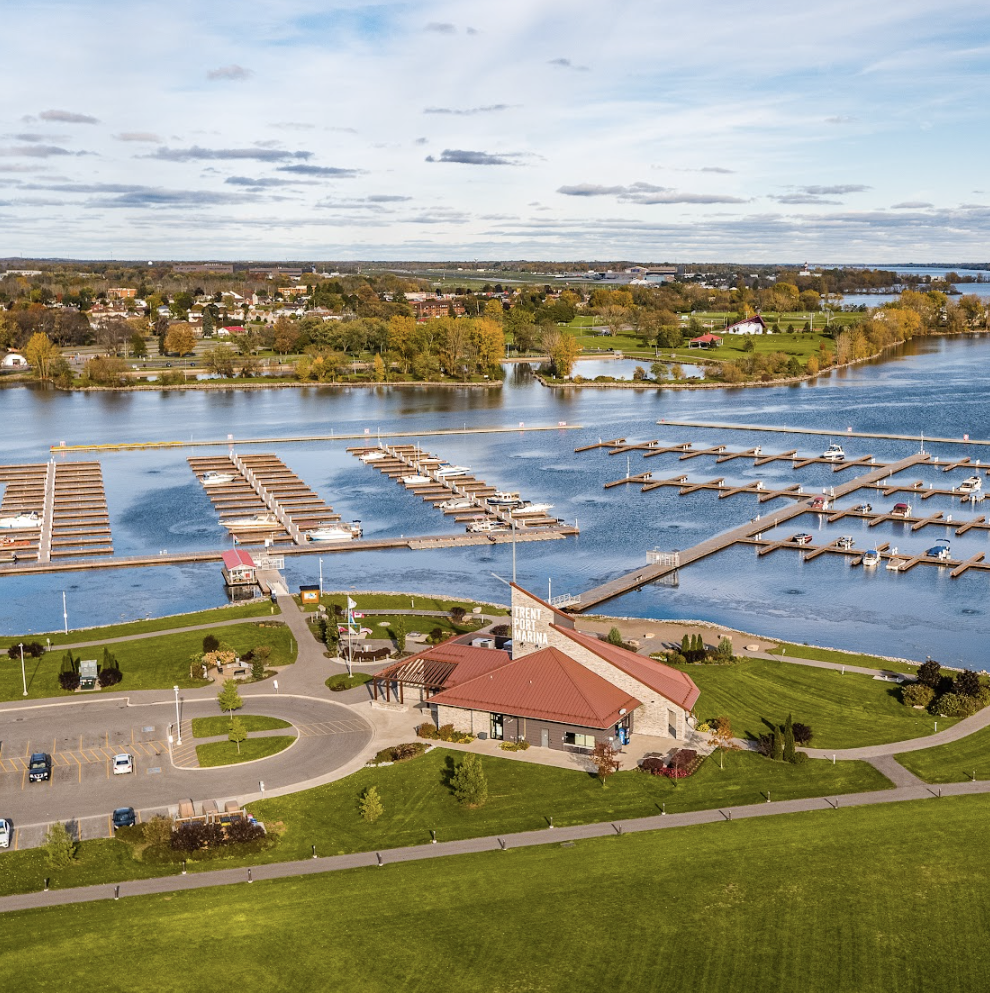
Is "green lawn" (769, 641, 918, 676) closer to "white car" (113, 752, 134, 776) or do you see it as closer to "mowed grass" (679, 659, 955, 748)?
"mowed grass" (679, 659, 955, 748)

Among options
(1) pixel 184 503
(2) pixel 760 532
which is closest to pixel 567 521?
(2) pixel 760 532

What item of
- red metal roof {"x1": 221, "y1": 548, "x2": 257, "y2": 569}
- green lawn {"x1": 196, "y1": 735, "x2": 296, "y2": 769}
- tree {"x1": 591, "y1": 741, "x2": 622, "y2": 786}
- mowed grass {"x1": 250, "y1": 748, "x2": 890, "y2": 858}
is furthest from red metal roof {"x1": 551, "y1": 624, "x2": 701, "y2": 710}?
red metal roof {"x1": 221, "y1": 548, "x2": 257, "y2": 569}

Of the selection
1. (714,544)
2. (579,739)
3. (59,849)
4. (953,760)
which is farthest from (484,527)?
(59,849)

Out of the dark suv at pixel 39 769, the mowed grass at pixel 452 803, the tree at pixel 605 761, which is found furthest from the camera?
the dark suv at pixel 39 769

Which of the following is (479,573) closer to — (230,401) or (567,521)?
(567,521)

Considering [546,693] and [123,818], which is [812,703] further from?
[123,818]

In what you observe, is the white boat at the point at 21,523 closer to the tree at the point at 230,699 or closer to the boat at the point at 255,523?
the boat at the point at 255,523

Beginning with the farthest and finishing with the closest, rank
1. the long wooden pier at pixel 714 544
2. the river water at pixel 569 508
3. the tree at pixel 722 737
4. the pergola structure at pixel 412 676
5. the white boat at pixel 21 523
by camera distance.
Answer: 1. the white boat at pixel 21 523
2. the long wooden pier at pixel 714 544
3. the river water at pixel 569 508
4. the pergola structure at pixel 412 676
5. the tree at pixel 722 737

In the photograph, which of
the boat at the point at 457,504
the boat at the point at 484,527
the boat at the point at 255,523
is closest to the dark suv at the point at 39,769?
the boat at the point at 484,527
